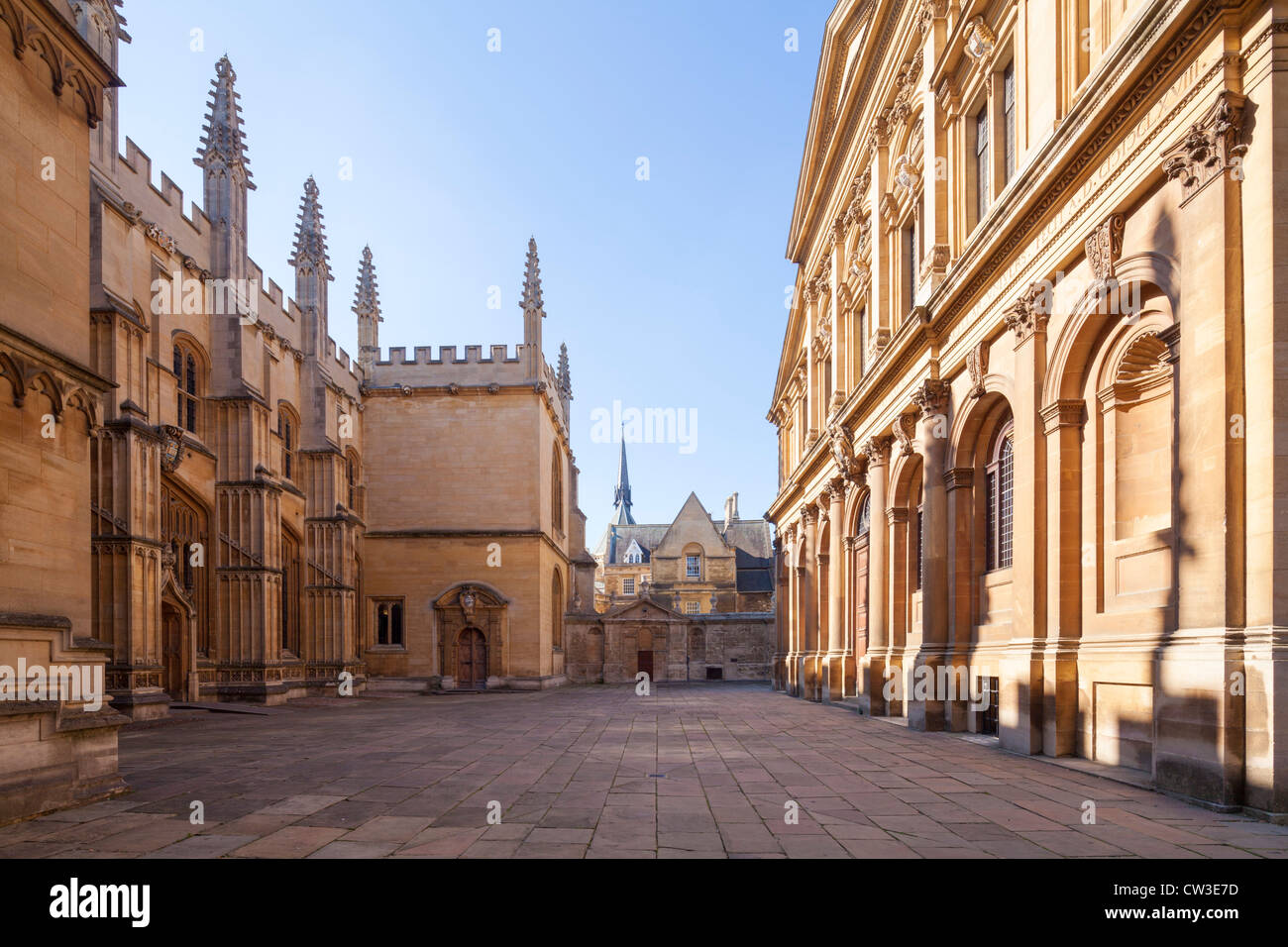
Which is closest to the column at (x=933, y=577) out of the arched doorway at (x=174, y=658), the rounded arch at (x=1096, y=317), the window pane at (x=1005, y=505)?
the window pane at (x=1005, y=505)

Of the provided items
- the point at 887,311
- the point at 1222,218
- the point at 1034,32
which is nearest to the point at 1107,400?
the point at 1222,218

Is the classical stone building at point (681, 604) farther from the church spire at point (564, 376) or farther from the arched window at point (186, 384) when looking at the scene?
the arched window at point (186, 384)

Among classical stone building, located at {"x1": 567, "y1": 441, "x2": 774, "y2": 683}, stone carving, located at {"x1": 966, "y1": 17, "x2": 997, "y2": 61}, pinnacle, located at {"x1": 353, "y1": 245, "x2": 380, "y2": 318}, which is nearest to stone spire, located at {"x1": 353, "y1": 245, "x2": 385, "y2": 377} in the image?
pinnacle, located at {"x1": 353, "y1": 245, "x2": 380, "y2": 318}

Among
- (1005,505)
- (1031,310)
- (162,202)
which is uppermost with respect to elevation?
(162,202)

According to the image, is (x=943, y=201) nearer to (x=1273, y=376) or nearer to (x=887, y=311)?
(x=887, y=311)

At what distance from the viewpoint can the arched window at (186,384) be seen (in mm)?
24969

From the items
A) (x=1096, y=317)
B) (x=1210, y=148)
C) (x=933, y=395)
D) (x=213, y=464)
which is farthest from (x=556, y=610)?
(x=1210, y=148)

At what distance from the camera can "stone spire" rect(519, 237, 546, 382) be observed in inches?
1583

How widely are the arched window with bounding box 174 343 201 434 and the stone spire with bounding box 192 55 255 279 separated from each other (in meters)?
2.70

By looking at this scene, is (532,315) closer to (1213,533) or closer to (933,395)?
(933,395)

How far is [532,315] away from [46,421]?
107ft

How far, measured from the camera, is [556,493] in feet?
155

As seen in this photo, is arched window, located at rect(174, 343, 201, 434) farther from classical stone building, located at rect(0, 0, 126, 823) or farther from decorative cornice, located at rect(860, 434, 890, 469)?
decorative cornice, located at rect(860, 434, 890, 469)

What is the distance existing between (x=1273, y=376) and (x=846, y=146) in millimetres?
21518
